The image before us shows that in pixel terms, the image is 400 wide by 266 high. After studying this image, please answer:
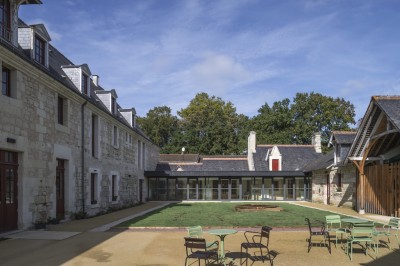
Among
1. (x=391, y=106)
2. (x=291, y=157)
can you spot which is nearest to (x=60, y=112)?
(x=391, y=106)

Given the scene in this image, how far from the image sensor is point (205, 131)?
179 ft

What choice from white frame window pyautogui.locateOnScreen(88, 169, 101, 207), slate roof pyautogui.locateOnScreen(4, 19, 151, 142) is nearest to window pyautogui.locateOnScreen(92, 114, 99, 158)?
slate roof pyautogui.locateOnScreen(4, 19, 151, 142)

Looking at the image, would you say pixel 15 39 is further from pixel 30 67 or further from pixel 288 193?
pixel 288 193

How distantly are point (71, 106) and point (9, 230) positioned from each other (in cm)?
627

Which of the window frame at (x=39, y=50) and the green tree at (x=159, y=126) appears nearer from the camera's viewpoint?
the window frame at (x=39, y=50)

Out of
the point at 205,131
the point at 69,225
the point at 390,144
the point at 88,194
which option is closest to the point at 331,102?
the point at 205,131

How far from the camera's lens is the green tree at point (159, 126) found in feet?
196

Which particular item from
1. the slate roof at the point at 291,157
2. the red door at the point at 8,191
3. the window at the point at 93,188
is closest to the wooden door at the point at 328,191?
the slate roof at the point at 291,157

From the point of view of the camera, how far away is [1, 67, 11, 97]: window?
11.9 m

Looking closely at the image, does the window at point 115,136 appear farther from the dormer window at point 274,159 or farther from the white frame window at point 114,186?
the dormer window at point 274,159

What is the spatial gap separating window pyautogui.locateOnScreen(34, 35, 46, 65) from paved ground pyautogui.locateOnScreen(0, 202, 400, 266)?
6023 millimetres

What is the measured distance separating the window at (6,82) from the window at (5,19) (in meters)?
1.03

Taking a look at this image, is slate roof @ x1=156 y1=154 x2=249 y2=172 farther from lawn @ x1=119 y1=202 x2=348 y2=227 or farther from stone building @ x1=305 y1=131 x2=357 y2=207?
lawn @ x1=119 y1=202 x2=348 y2=227

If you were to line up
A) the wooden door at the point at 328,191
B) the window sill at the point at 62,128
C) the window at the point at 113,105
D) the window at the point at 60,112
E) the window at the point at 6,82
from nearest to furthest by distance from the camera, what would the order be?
the window at the point at 6,82 < the window sill at the point at 62,128 < the window at the point at 60,112 < the window at the point at 113,105 < the wooden door at the point at 328,191
